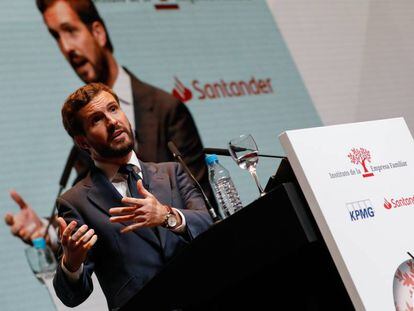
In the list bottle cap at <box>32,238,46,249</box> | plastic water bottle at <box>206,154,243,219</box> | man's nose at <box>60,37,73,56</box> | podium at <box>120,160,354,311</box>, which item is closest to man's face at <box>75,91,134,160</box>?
plastic water bottle at <box>206,154,243,219</box>

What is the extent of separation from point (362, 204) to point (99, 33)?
2378mm

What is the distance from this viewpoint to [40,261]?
3234 millimetres

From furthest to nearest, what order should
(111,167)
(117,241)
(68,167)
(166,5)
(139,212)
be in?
(166,5)
(68,167)
(111,167)
(117,241)
(139,212)

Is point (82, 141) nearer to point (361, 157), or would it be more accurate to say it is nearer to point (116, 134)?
point (116, 134)

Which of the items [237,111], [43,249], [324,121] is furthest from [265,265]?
[324,121]

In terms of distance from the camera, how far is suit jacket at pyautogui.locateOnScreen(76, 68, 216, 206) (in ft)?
11.7

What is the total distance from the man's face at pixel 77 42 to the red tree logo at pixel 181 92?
36 cm

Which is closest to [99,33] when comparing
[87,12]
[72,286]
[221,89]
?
[87,12]

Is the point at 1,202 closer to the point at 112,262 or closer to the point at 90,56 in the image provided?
the point at 90,56

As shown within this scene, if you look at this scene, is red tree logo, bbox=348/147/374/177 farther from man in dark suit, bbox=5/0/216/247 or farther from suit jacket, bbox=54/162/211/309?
man in dark suit, bbox=5/0/216/247

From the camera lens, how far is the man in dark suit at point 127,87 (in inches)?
140

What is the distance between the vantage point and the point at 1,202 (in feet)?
10.6

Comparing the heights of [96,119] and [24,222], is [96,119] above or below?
below

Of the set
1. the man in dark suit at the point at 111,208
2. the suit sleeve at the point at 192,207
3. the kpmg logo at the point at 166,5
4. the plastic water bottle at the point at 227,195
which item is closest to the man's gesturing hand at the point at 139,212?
the man in dark suit at the point at 111,208
